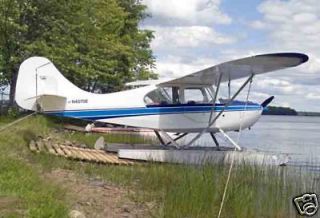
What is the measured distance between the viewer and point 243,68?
12.6m

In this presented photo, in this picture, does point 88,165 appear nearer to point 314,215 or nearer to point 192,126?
point 192,126

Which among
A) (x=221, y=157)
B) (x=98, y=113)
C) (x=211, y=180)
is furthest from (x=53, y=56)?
(x=211, y=180)

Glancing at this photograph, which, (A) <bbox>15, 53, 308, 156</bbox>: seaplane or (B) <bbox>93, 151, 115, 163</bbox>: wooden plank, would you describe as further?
(A) <bbox>15, 53, 308, 156</bbox>: seaplane

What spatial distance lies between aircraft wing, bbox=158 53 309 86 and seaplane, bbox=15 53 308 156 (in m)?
0.03

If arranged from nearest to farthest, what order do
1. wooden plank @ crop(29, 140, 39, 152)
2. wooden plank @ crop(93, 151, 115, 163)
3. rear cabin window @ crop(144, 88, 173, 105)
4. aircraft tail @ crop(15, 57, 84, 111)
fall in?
wooden plank @ crop(29, 140, 39, 152) < wooden plank @ crop(93, 151, 115, 163) < rear cabin window @ crop(144, 88, 173, 105) < aircraft tail @ crop(15, 57, 84, 111)

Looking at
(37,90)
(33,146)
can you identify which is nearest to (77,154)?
(33,146)

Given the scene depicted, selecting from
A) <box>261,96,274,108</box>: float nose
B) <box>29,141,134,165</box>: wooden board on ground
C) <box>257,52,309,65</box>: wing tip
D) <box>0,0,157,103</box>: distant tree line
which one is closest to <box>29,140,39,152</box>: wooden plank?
<box>29,141,134,165</box>: wooden board on ground

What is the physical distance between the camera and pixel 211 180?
27.5 ft

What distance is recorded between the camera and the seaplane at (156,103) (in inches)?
533

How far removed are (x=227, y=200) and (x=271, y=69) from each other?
18.9ft

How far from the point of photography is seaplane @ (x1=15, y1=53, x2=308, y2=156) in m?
13.5

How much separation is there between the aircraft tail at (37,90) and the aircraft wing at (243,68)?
257 cm

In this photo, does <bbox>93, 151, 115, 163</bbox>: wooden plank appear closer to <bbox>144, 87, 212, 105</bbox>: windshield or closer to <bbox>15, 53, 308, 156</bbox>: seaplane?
<bbox>15, 53, 308, 156</bbox>: seaplane

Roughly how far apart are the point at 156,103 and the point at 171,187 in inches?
229
